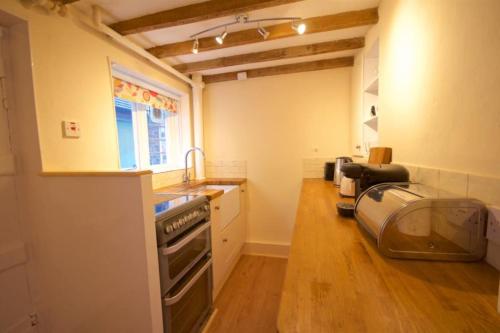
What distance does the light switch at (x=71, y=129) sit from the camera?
50.5 inches

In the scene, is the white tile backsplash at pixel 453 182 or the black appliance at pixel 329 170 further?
the black appliance at pixel 329 170

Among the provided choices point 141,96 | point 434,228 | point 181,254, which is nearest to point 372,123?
point 434,228

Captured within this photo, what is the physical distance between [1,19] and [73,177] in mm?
896

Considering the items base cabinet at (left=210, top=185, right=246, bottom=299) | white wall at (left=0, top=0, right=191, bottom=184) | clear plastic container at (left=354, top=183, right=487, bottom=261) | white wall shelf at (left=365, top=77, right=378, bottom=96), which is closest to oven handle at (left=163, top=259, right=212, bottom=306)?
base cabinet at (left=210, top=185, right=246, bottom=299)

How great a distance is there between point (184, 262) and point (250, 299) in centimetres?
89

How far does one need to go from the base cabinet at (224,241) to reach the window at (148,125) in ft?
3.05

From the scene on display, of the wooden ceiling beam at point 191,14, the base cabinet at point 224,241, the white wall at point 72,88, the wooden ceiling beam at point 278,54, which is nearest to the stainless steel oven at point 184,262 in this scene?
the base cabinet at point 224,241

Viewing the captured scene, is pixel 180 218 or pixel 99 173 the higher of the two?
pixel 99 173

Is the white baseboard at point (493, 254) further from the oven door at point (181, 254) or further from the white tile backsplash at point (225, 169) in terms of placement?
the white tile backsplash at point (225, 169)

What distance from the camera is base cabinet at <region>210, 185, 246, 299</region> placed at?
1864 millimetres

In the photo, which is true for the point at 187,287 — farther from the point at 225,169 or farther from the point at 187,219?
the point at 225,169

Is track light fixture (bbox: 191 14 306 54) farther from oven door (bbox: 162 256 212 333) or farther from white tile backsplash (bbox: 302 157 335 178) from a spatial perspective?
oven door (bbox: 162 256 212 333)

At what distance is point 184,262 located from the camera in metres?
1.41

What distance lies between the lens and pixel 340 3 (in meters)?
1.48
